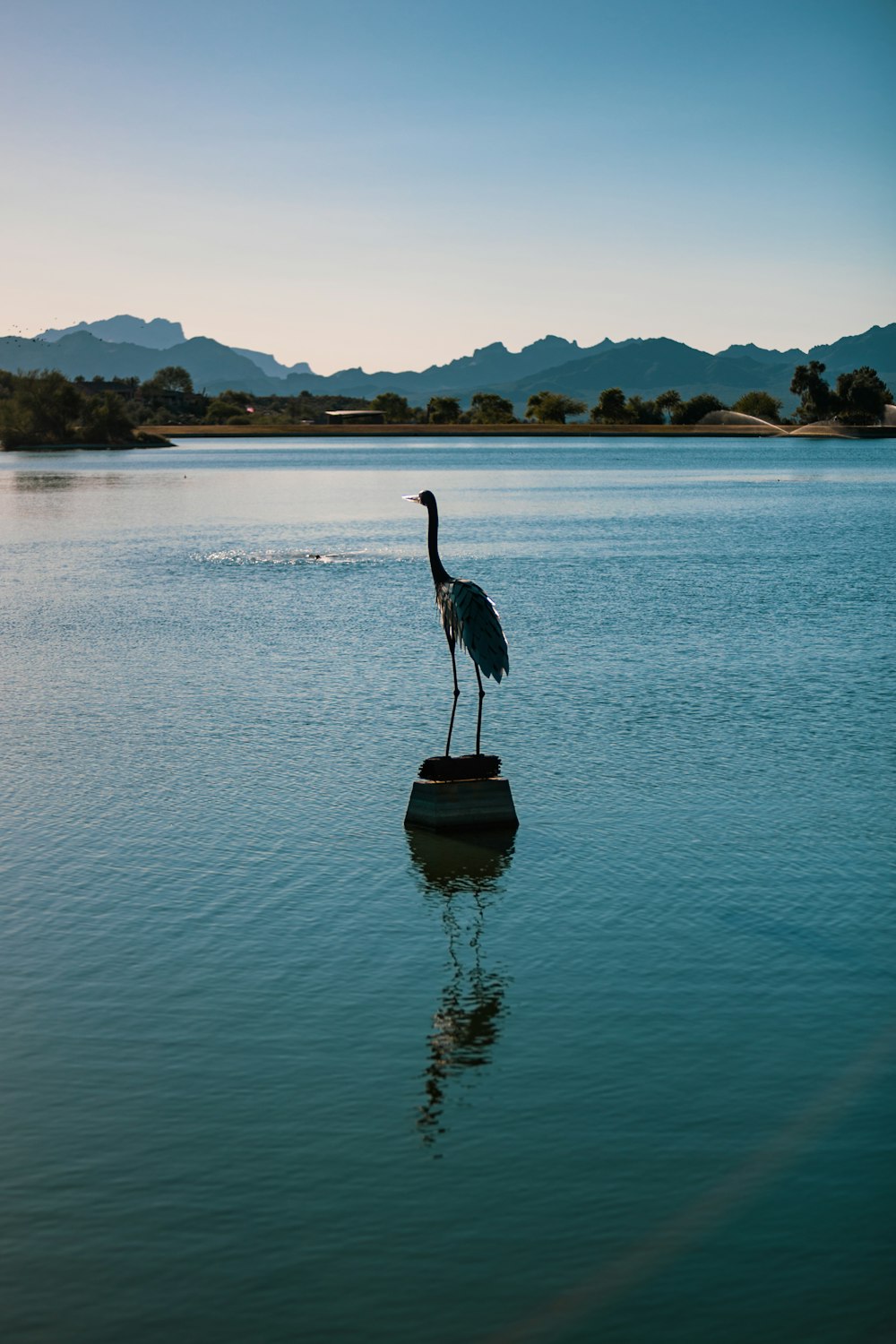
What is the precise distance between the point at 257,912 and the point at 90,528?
74905mm

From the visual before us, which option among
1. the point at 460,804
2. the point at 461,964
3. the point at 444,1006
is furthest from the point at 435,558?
the point at 444,1006

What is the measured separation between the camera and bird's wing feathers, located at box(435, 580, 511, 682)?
73.0ft

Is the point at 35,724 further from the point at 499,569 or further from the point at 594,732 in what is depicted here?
the point at 499,569

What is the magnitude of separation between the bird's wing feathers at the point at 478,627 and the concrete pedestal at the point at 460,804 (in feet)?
5.70

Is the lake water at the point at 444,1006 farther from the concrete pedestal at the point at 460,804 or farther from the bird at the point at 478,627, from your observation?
the bird at the point at 478,627

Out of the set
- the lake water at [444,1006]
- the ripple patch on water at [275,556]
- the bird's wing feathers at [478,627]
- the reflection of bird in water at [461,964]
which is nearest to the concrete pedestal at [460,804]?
the reflection of bird in water at [461,964]

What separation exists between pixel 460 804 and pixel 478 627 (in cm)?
273

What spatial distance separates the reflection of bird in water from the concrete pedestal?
246 millimetres

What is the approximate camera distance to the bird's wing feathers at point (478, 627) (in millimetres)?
22266

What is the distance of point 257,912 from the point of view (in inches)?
748

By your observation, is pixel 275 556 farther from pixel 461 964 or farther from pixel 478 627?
pixel 461 964

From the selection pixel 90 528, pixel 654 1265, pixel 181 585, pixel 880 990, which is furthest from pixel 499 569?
pixel 654 1265

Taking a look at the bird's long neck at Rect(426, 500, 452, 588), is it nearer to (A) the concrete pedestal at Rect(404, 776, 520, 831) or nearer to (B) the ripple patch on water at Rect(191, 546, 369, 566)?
(A) the concrete pedestal at Rect(404, 776, 520, 831)

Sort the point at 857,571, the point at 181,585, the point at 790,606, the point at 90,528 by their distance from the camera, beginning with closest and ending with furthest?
the point at 790,606 → the point at 181,585 → the point at 857,571 → the point at 90,528
